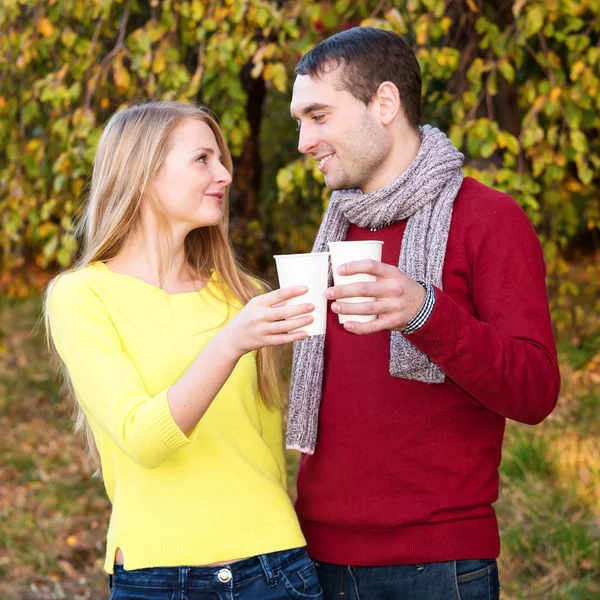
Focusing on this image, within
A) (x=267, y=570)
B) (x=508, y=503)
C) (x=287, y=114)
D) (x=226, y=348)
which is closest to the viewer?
(x=226, y=348)

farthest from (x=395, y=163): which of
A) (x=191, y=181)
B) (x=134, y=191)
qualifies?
(x=134, y=191)

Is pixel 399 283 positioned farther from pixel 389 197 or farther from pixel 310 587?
pixel 310 587

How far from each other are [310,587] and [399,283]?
0.80 metres

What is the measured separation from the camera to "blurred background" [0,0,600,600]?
3.92 m

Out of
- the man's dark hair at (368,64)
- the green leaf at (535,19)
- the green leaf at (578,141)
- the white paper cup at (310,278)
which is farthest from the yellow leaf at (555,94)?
the white paper cup at (310,278)

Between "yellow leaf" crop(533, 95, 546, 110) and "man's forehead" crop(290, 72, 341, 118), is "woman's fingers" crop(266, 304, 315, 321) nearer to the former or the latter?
"man's forehead" crop(290, 72, 341, 118)

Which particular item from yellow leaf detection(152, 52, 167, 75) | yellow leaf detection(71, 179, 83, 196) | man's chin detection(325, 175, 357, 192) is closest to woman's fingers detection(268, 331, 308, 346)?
man's chin detection(325, 175, 357, 192)

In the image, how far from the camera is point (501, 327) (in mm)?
1906

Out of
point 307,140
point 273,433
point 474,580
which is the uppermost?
point 307,140

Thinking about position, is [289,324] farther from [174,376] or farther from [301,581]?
[301,581]

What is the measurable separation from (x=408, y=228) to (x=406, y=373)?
0.37 metres

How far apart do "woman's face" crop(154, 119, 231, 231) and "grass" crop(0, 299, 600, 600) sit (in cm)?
135

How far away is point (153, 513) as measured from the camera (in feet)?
6.43

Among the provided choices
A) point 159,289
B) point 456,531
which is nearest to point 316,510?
point 456,531
